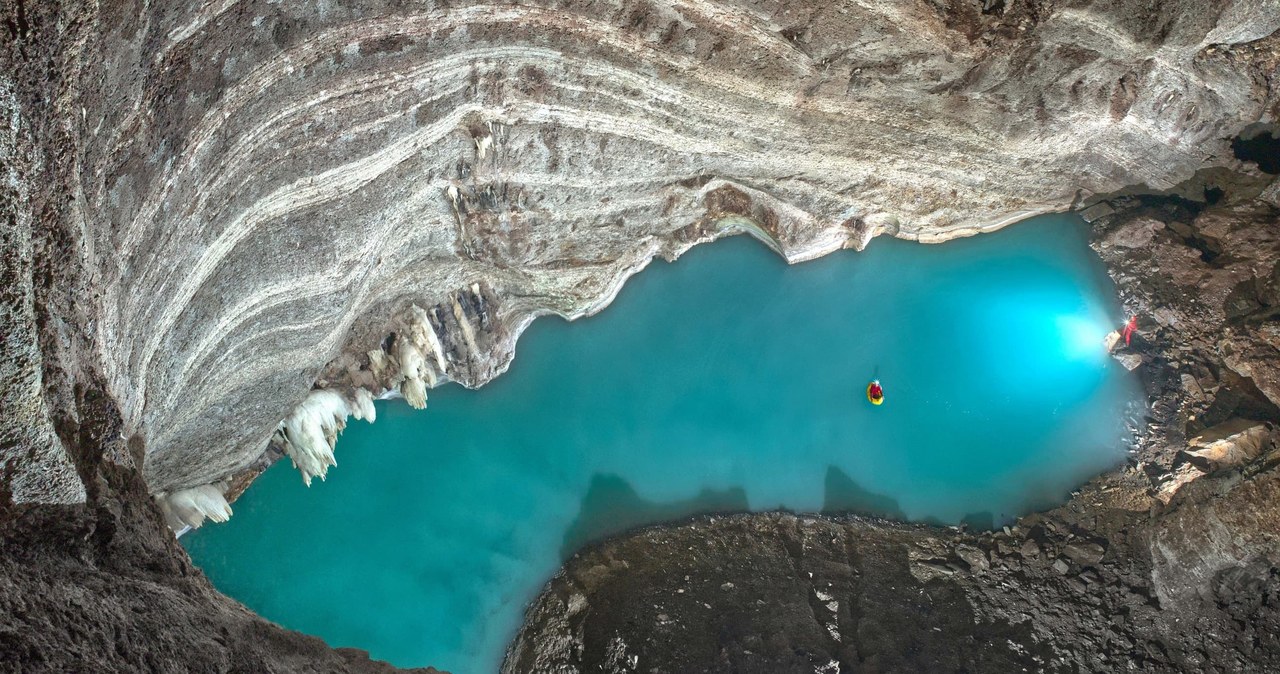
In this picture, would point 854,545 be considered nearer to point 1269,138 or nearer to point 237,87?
point 1269,138

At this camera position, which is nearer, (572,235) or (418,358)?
(572,235)

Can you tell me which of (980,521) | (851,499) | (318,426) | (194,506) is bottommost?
(194,506)

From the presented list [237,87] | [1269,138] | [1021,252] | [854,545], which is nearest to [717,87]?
[237,87]

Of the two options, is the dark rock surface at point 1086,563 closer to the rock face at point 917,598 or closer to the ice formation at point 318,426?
the rock face at point 917,598

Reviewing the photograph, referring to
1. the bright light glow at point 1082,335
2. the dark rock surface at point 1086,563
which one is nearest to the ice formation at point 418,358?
the dark rock surface at point 1086,563

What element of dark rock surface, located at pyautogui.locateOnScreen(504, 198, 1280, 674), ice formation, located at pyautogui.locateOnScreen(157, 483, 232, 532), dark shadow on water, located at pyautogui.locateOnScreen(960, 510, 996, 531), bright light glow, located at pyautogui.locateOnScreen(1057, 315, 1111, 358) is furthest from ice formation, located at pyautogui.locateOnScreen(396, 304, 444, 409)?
bright light glow, located at pyautogui.locateOnScreen(1057, 315, 1111, 358)

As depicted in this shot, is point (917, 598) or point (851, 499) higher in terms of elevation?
point (851, 499)

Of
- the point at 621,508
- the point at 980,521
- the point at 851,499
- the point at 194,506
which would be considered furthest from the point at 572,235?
the point at 980,521

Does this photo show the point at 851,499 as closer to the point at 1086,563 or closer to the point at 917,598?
the point at 917,598
